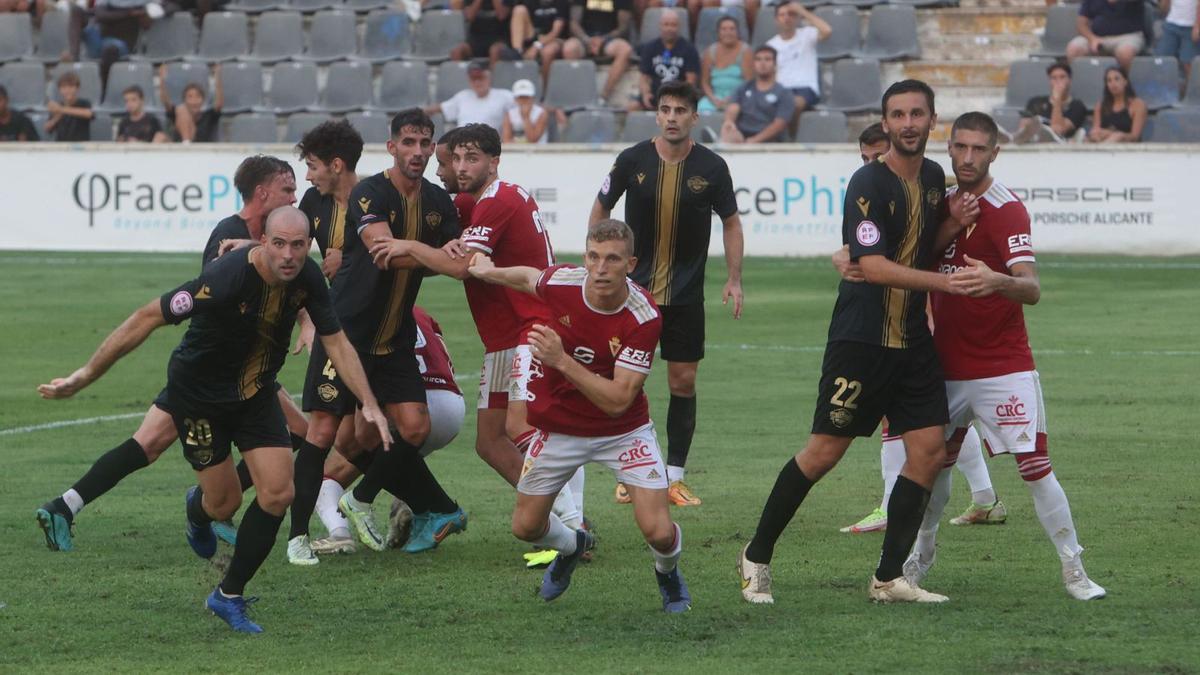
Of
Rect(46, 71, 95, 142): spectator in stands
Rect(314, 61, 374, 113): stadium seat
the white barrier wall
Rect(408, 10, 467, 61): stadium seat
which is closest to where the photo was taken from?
the white barrier wall

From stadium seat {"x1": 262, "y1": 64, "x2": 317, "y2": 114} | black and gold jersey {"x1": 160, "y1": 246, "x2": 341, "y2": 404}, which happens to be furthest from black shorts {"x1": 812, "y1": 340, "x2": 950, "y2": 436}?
stadium seat {"x1": 262, "y1": 64, "x2": 317, "y2": 114}

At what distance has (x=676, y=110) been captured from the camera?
9656 mm

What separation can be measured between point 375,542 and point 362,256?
4.65 feet

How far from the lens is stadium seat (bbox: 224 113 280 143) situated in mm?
25922

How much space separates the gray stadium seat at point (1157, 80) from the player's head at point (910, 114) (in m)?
17.0

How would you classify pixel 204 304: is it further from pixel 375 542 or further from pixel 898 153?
pixel 898 153

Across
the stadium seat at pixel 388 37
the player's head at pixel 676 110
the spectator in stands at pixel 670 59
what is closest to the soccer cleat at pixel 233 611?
the player's head at pixel 676 110

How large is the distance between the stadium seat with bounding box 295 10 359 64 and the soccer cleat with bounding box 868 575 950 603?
21.7 m

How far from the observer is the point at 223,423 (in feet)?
23.9

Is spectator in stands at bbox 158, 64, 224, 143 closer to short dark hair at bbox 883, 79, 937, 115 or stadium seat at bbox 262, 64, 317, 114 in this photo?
stadium seat at bbox 262, 64, 317, 114

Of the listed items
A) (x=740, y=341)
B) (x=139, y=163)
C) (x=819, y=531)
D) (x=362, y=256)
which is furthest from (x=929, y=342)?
(x=139, y=163)

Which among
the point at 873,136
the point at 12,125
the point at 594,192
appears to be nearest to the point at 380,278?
the point at 873,136

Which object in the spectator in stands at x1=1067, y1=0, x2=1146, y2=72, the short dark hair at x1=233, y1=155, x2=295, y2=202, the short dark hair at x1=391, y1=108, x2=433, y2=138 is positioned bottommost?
the short dark hair at x1=233, y1=155, x2=295, y2=202

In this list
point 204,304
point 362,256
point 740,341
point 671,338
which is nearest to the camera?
point 204,304
